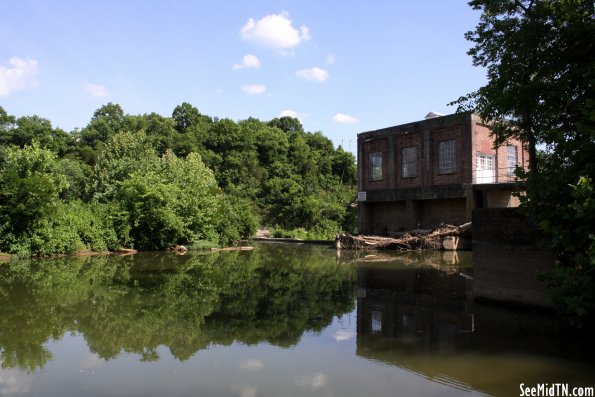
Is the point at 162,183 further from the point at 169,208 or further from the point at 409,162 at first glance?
the point at 409,162

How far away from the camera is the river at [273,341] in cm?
621

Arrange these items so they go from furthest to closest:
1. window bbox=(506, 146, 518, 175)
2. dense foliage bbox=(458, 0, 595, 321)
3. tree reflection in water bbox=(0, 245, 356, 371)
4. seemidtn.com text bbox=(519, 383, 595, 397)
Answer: window bbox=(506, 146, 518, 175) < tree reflection in water bbox=(0, 245, 356, 371) < dense foliage bbox=(458, 0, 595, 321) < seemidtn.com text bbox=(519, 383, 595, 397)

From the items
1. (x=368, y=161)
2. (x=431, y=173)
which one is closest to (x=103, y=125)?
(x=368, y=161)

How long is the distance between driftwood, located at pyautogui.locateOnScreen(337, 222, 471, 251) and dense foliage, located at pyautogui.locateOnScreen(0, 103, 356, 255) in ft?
30.8

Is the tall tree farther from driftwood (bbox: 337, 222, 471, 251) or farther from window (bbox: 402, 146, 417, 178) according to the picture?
window (bbox: 402, 146, 417, 178)

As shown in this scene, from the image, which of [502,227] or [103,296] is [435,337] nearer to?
[502,227]

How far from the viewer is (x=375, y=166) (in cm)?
3453

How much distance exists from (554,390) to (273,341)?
4.38 meters

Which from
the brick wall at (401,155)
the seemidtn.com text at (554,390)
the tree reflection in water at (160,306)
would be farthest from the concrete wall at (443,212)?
the seemidtn.com text at (554,390)

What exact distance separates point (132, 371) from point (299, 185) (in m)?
46.9

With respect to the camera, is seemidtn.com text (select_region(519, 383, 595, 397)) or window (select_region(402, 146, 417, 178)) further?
window (select_region(402, 146, 417, 178))

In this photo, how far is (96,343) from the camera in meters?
8.30

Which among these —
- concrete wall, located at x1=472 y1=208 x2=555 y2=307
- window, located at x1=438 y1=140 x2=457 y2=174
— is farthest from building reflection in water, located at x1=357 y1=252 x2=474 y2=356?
window, located at x1=438 y1=140 x2=457 y2=174

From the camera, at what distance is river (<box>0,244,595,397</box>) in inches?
245
